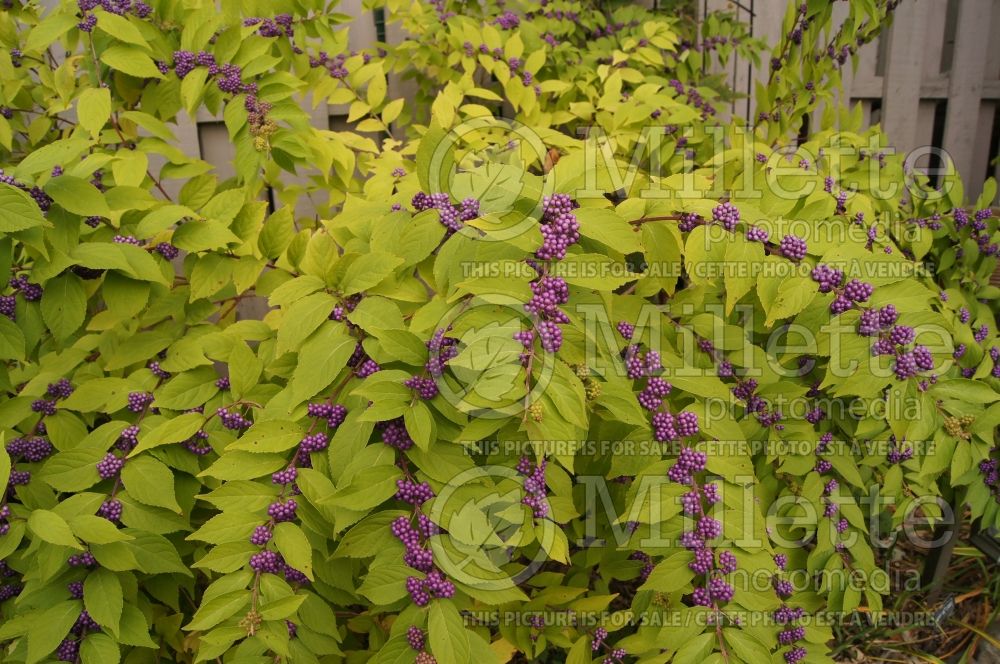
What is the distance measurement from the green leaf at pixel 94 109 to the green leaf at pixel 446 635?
1251mm

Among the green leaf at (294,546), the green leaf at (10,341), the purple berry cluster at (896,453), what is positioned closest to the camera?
the green leaf at (294,546)

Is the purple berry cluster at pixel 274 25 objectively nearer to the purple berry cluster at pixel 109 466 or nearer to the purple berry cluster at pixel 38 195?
the purple berry cluster at pixel 38 195

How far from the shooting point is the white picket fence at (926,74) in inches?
130

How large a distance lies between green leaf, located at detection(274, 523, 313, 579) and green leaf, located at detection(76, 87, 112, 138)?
100cm

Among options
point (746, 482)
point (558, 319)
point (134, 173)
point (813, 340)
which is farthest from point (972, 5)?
point (134, 173)

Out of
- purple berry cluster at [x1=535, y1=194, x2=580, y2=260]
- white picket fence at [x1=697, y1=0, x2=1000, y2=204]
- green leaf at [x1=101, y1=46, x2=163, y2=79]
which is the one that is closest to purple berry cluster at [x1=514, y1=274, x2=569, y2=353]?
purple berry cluster at [x1=535, y1=194, x2=580, y2=260]

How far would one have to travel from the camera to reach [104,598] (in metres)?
1.29

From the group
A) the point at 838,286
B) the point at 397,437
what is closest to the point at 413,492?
the point at 397,437

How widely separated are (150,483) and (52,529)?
0.22 m

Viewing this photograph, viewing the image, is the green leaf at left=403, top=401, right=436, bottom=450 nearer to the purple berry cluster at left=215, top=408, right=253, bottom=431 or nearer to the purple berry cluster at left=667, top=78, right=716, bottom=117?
the purple berry cluster at left=215, top=408, right=253, bottom=431

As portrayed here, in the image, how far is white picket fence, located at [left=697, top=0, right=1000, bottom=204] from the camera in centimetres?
330

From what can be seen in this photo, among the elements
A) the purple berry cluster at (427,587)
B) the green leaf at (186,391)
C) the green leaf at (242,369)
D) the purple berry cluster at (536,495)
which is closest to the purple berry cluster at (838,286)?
the purple berry cluster at (536,495)

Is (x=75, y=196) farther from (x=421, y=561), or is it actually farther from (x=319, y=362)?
(x=421, y=561)

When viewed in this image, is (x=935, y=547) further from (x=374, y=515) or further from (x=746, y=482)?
(x=374, y=515)
